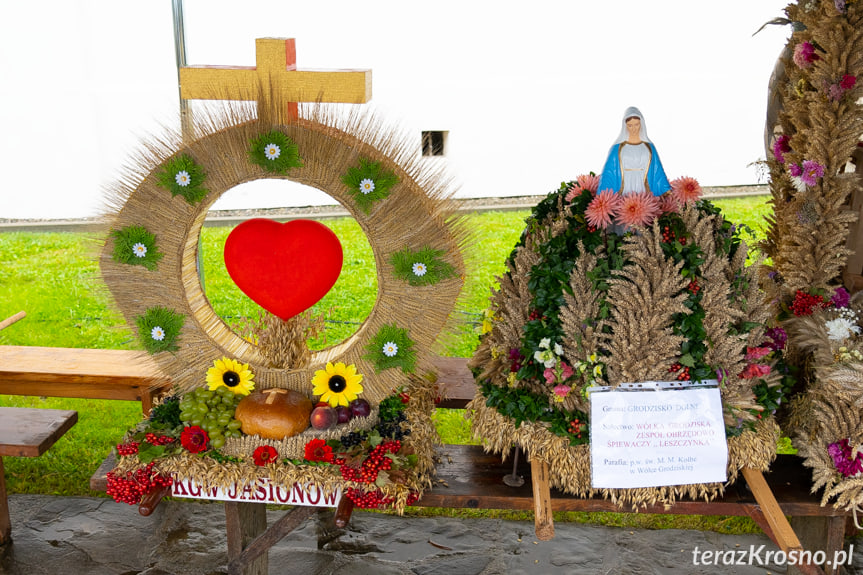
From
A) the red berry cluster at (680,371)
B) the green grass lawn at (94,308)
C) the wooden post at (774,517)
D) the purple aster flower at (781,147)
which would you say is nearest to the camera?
the wooden post at (774,517)

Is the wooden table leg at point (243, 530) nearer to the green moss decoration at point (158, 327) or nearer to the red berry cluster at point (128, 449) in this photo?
the red berry cluster at point (128, 449)

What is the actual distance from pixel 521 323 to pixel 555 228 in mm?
384

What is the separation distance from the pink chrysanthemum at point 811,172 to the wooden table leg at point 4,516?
394 centimetres

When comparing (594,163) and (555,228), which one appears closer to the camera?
(555,228)

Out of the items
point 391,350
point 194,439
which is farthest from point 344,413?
point 194,439

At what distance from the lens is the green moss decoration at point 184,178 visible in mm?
2680

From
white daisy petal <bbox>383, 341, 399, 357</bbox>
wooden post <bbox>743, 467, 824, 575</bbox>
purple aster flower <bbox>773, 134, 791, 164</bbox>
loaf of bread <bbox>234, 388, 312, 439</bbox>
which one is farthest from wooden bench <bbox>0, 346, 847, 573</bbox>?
purple aster flower <bbox>773, 134, 791, 164</bbox>

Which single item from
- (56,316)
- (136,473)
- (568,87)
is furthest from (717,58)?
(56,316)

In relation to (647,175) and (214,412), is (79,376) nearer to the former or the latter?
(214,412)

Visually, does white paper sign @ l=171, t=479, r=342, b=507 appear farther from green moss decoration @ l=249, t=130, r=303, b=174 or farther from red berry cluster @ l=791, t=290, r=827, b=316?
red berry cluster @ l=791, t=290, r=827, b=316

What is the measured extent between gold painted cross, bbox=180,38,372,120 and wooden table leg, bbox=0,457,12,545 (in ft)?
7.48

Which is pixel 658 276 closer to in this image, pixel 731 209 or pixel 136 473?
pixel 136 473

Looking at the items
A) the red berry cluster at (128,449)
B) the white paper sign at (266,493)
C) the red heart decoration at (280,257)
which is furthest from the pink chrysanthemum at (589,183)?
the red berry cluster at (128,449)

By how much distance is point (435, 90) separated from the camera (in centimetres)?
479
